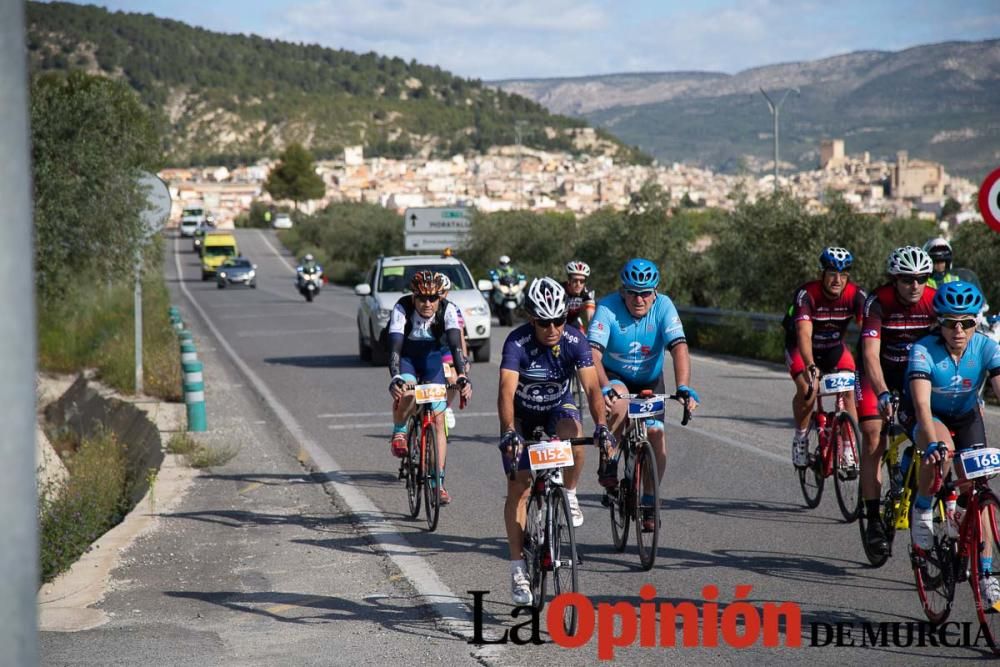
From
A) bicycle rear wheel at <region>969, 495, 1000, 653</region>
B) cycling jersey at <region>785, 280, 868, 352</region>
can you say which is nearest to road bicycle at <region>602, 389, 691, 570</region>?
cycling jersey at <region>785, 280, 868, 352</region>

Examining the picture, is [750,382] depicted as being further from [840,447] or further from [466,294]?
[840,447]

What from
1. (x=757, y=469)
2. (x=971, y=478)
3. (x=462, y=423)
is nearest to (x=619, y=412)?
(x=971, y=478)

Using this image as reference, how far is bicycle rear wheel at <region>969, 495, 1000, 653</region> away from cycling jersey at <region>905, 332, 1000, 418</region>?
770 millimetres

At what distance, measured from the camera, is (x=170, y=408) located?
16781 mm

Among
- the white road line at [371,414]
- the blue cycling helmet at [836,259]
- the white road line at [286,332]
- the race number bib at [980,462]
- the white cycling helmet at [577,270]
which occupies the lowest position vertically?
the white road line at [286,332]

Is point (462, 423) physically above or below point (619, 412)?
below

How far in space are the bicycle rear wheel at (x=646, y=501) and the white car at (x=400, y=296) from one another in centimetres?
1393

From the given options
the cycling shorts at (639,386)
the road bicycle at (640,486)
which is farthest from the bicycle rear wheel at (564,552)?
the cycling shorts at (639,386)

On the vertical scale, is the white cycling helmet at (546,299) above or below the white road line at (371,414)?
above

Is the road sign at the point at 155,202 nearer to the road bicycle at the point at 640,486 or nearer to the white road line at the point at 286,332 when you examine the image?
the road bicycle at the point at 640,486

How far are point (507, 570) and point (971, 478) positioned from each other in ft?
9.75

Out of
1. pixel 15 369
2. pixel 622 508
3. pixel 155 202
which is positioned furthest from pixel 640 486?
pixel 155 202

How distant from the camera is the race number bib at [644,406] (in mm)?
8219

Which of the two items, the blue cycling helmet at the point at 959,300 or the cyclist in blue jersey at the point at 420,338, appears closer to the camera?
the blue cycling helmet at the point at 959,300
